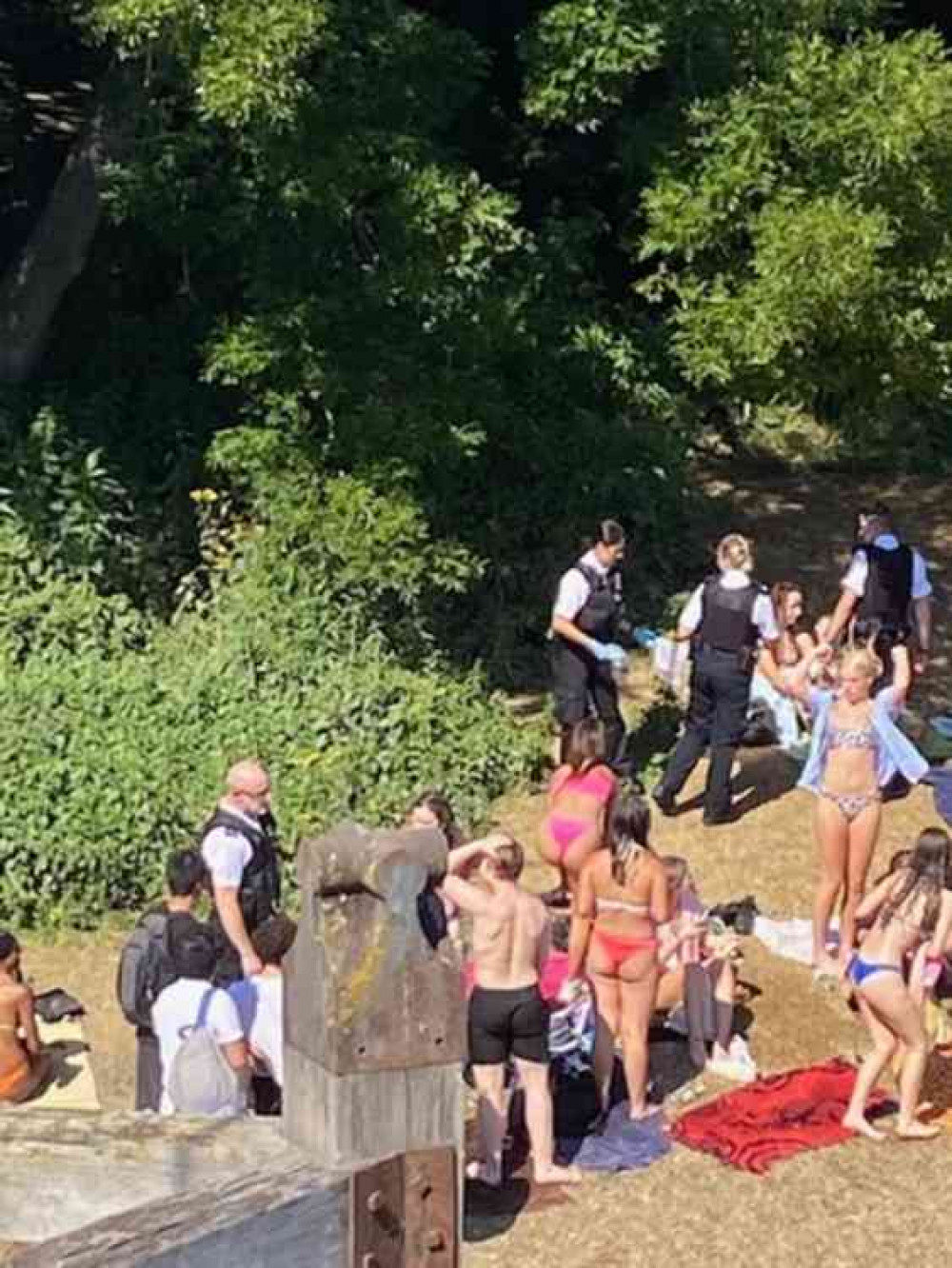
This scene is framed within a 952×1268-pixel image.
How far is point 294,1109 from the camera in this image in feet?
10.5

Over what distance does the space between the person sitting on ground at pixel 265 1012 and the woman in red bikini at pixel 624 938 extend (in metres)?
1.26

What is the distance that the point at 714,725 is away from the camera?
12.4 m

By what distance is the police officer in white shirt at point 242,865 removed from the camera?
9273mm

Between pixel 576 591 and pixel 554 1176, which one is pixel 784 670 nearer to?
pixel 576 591

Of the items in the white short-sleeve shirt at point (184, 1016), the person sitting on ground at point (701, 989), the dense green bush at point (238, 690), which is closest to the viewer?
the white short-sleeve shirt at point (184, 1016)

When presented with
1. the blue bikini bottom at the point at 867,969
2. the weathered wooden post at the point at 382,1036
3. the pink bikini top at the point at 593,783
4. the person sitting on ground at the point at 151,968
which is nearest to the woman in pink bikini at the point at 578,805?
the pink bikini top at the point at 593,783

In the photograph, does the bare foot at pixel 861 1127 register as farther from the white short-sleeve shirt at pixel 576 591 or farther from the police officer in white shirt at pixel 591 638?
the white short-sleeve shirt at pixel 576 591

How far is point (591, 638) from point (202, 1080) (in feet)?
16.3

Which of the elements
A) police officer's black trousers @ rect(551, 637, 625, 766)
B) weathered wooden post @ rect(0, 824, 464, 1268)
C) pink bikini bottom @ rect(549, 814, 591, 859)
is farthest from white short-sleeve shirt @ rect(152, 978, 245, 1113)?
weathered wooden post @ rect(0, 824, 464, 1268)

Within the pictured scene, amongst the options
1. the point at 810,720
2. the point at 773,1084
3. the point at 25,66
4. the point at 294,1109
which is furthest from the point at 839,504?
the point at 294,1109

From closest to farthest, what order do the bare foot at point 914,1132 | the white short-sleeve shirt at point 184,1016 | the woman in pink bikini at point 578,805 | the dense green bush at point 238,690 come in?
the white short-sleeve shirt at point 184,1016, the bare foot at point 914,1132, the woman in pink bikini at point 578,805, the dense green bush at point 238,690

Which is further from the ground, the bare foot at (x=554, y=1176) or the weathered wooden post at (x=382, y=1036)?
the weathered wooden post at (x=382, y=1036)

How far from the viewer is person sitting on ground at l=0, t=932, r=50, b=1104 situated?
9227 millimetres

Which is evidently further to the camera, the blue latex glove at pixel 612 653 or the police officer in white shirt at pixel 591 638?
the blue latex glove at pixel 612 653
